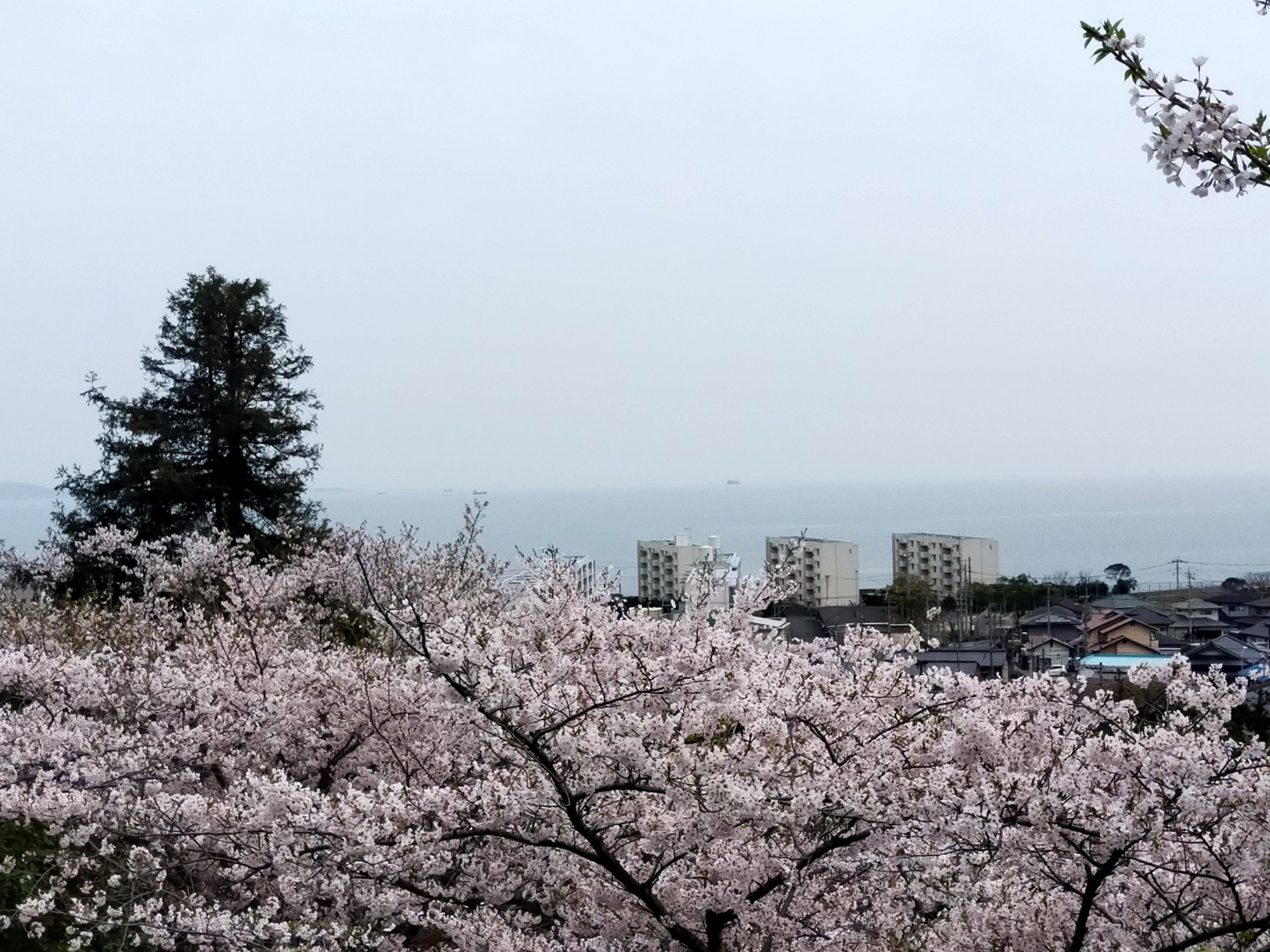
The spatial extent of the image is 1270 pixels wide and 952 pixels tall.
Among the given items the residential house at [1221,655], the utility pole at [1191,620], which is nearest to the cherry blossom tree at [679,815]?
the residential house at [1221,655]

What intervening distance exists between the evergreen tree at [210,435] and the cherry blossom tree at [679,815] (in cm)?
1402

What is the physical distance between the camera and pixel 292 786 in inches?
163

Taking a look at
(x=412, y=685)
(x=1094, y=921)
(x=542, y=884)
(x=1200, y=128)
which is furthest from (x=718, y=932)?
(x=1200, y=128)

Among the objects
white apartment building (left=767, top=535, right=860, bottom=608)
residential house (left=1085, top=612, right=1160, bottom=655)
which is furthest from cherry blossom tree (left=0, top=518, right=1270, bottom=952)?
white apartment building (left=767, top=535, right=860, bottom=608)

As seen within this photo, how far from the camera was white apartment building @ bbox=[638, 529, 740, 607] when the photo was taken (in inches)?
240

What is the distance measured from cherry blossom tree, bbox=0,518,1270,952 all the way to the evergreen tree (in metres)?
14.0

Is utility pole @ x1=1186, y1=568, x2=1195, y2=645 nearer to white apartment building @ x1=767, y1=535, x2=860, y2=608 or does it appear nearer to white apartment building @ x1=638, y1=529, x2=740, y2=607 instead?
white apartment building @ x1=638, y1=529, x2=740, y2=607

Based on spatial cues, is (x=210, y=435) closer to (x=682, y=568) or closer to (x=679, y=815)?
(x=682, y=568)

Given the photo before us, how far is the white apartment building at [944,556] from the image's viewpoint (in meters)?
55.0

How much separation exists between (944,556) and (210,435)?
1759 inches

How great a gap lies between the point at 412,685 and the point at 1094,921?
3533 mm

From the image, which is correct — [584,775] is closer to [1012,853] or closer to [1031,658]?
[1012,853]

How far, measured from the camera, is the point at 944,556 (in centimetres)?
5641

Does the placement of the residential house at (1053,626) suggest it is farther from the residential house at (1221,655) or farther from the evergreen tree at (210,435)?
the evergreen tree at (210,435)
